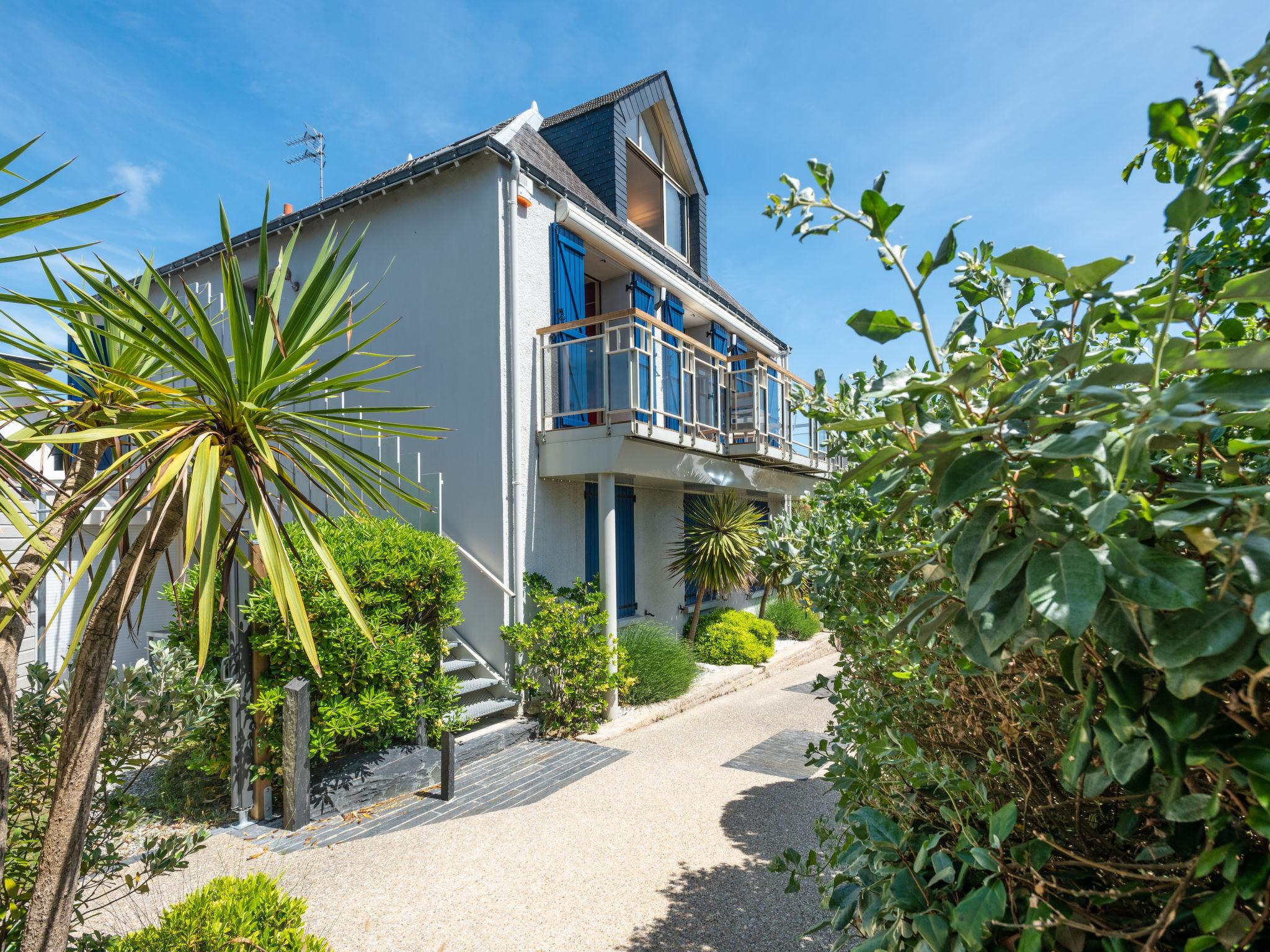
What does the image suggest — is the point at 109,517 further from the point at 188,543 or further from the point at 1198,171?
the point at 1198,171

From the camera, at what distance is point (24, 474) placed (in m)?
2.42

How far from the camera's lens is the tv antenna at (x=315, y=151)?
13.7 meters

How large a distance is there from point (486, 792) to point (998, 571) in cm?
604

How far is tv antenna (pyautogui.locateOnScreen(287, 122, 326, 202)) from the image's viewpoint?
13.7 metres

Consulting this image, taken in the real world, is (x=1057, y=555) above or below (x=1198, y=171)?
below

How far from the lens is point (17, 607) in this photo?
209 cm

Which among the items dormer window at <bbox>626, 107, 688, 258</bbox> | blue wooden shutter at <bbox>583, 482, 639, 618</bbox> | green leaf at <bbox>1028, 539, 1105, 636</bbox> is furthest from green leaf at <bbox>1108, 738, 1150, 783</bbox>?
dormer window at <bbox>626, 107, 688, 258</bbox>

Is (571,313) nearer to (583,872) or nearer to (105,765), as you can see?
(583,872)

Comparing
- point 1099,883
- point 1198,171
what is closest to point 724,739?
point 1099,883

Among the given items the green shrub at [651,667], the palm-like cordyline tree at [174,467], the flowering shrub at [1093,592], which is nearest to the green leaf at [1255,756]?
the flowering shrub at [1093,592]

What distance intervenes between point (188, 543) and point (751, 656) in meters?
9.60

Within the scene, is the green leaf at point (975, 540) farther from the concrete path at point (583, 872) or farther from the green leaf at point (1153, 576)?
the concrete path at point (583, 872)

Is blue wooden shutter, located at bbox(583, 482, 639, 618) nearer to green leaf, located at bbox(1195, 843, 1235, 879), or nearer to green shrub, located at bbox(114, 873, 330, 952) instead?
green shrub, located at bbox(114, 873, 330, 952)

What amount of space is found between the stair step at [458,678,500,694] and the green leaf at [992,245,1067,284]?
6975mm
